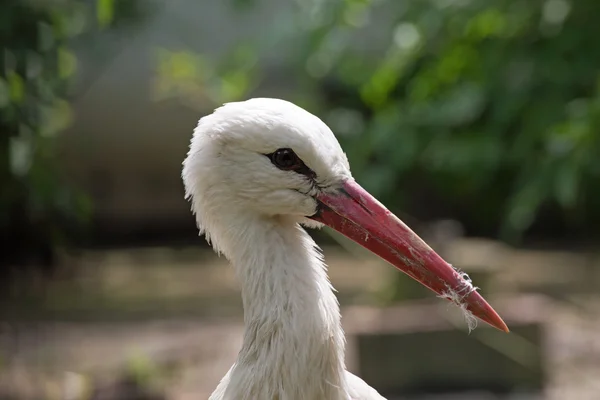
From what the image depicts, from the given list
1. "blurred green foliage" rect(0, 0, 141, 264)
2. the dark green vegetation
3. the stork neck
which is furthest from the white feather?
the dark green vegetation

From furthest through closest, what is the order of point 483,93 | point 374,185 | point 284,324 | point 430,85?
point 374,185 < point 430,85 < point 483,93 < point 284,324

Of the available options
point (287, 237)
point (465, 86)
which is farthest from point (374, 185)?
point (287, 237)

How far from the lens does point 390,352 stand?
5.30 m

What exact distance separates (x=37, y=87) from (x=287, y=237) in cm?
258

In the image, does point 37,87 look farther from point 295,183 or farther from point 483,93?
point 295,183

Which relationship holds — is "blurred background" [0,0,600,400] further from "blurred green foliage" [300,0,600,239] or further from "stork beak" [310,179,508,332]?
"stork beak" [310,179,508,332]

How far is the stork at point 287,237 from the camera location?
103 inches

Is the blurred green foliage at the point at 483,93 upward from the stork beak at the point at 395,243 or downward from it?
upward

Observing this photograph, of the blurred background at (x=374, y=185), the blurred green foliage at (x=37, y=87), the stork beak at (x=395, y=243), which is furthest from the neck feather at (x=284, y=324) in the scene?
the blurred green foliage at (x=37, y=87)

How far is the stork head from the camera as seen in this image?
A: 261 centimetres

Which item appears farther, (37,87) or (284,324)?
(37,87)

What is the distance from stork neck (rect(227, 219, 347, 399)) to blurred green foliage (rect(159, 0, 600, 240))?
1.60 metres

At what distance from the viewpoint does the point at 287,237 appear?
2762 mm

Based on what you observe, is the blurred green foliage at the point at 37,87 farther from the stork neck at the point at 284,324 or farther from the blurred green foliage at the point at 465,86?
the stork neck at the point at 284,324
